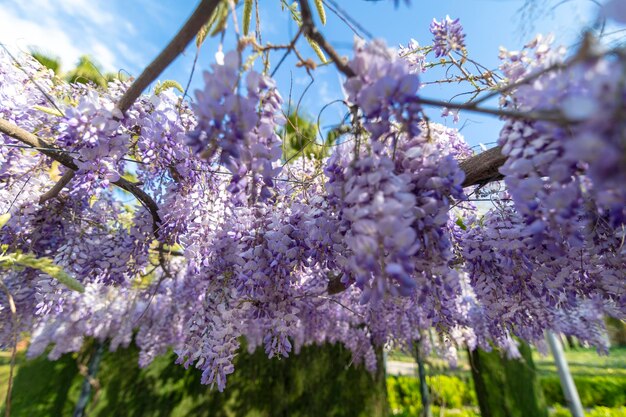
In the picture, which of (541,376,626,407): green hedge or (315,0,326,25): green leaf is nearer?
(315,0,326,25): green leaf

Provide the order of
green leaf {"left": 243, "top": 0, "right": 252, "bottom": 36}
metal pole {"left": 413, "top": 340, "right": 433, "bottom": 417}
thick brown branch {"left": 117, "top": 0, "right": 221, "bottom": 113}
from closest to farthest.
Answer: thick brown branch {"left": 117, "top": 0, "right": 221, "bottom": 113}
green leaf {"left": 243, "top": 0, "right": 252, "bottom": 36}
metal pole {"left": 413, "top": 340, "right": 433, "bottom": 417}

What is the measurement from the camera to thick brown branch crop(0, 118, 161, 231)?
5.50ft

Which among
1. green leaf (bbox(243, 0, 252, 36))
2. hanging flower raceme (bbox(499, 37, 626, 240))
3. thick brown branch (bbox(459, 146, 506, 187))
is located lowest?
hanging flower raceme (bbox(499, 37, 626, 240))

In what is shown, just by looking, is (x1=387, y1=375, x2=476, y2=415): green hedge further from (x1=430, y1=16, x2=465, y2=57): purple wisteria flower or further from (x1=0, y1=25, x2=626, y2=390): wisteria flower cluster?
(x1=430, y1=16, x2=465, y2=57): purple wisteria flower

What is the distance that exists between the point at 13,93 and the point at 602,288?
13.4 ft

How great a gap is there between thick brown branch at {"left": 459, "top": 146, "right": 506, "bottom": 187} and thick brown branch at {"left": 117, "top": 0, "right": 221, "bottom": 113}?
1.34m

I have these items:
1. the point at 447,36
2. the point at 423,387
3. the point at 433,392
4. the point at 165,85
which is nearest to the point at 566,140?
the point at 447,36

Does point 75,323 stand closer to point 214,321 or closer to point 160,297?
point 160,297

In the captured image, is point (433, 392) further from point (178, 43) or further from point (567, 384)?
point (178, 43)

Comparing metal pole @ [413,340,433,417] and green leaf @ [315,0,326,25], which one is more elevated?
green leaf @ [315,0,326,25]

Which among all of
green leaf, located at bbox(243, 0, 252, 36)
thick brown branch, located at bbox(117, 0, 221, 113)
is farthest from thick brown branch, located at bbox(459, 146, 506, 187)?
thick brown branch, located at bbox(117, 0, 221, 113)

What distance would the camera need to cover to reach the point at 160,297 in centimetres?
617

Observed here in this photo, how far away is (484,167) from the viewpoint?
4.94 feet

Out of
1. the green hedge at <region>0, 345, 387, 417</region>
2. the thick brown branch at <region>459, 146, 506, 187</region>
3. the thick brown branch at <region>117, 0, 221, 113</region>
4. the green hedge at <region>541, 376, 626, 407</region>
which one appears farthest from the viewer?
the green hedge at <region>541, 376, 626, 407</region>
